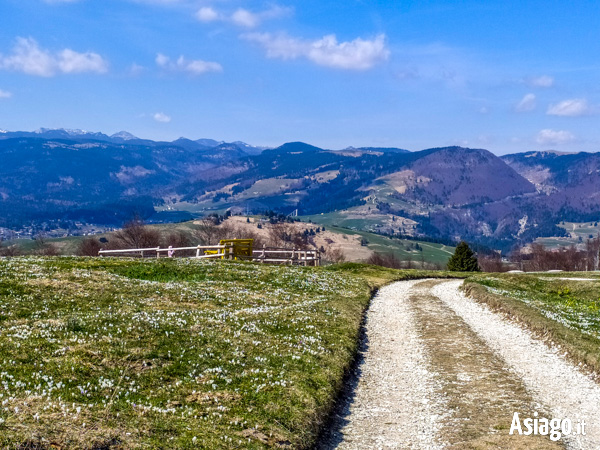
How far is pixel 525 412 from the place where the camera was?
16.5 metres

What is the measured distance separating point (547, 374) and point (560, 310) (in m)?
A: 18.3

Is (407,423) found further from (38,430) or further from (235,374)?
(38,430)

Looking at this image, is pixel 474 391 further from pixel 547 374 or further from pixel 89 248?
pixel 89 248

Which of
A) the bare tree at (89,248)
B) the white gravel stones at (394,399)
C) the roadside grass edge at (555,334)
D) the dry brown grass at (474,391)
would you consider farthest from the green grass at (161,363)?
the bare tree at (89,248)

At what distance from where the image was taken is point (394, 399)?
18.4 m

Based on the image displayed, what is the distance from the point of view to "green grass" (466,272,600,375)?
23.7m

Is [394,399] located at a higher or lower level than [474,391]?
lower

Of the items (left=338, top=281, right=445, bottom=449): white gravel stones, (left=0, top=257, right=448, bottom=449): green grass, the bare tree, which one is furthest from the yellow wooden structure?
the bare tree

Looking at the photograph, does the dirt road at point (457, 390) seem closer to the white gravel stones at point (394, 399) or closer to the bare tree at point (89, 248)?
the white gravel stones at point (394, 399)

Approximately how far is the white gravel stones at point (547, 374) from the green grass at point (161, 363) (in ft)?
23.6

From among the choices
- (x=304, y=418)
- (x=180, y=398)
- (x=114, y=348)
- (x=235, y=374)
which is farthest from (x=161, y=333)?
(x=304, y=418)

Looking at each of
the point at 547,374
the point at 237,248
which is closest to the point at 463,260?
the point at 237,248

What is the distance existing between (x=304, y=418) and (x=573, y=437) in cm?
770

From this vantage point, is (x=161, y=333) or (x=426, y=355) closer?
(x=161, y=333)
